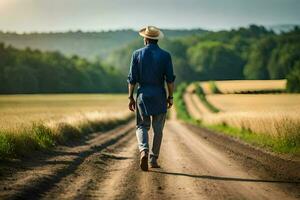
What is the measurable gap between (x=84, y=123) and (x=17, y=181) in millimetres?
17473

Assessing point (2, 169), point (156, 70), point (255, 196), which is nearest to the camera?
point (255, 196)

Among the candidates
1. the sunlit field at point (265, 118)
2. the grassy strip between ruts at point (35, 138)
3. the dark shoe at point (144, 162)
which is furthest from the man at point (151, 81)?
the sunlit field at point (265, 118)

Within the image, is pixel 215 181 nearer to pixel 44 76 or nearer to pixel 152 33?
pixel 152 33

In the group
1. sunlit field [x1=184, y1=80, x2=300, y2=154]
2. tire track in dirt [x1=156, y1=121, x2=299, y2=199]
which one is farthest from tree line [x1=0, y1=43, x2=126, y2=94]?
tire track in dirt [x1=156, y1=121, x2=299, y2=199]

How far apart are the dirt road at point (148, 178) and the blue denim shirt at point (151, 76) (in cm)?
124

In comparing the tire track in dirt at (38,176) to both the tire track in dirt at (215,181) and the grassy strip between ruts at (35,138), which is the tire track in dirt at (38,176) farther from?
the tire track in dirt at (215,181)

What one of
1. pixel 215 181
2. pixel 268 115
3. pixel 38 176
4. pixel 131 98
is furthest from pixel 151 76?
pixel 268 115

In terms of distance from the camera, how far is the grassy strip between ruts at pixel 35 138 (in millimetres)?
12453

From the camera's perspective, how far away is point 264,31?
99625mm

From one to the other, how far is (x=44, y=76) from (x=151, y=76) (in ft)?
223

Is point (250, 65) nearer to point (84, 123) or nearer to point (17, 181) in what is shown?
point (84, 123)

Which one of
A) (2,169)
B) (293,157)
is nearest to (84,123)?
(293,157)

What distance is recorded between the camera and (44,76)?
7769 centimetres

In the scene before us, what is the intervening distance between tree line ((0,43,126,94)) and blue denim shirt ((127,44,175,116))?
1847 inches
